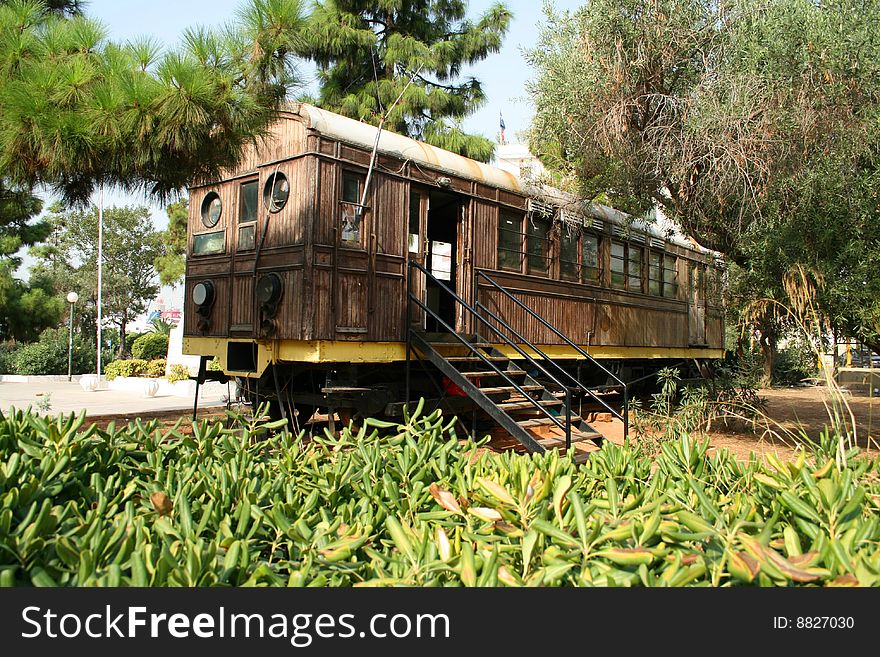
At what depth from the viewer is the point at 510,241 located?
9164 millimetres

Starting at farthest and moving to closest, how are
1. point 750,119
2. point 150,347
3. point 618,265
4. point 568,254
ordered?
point 150,347 → point 618,265 → point 568,254 → point 750,119

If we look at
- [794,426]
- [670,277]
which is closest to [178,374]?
[670,277]

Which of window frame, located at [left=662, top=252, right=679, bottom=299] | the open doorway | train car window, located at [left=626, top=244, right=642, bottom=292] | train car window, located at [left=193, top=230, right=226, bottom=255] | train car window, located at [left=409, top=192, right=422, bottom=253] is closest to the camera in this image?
train car window, located at [left=409, top=192, right=422, bottom=253]

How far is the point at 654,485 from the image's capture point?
7.29 feet

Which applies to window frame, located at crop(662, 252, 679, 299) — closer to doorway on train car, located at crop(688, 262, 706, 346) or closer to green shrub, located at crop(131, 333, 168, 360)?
doorway on train car, located at crop(688, 262, 706, 346)

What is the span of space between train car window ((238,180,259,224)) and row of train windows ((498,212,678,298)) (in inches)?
128

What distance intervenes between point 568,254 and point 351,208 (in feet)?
14.1

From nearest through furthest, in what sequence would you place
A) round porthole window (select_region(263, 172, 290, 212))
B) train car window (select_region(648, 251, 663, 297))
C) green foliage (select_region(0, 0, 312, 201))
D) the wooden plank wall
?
green foliage (select_region(0, 0, 312, 201)) → round porthole window (select_region(263, 172, 290, 212)) → the wooden plank wall → train car window (select_region(648, 251, 663, 297))

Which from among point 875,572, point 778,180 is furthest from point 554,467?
point 778,180

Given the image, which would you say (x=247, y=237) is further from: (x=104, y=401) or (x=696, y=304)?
(x=696, y=304)

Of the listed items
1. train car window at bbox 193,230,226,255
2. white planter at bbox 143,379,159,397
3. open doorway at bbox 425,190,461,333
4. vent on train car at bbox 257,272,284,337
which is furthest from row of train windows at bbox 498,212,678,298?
white planter at bbox 143,379,159,397

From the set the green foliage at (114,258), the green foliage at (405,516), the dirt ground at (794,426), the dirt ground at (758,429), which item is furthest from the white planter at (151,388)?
the green foliage at (114,258)

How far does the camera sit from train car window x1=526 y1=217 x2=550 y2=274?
9.53m

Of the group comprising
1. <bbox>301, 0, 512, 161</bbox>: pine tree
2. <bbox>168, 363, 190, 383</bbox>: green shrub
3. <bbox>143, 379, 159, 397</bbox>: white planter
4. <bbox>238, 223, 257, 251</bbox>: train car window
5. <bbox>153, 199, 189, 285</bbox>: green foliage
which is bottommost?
<bbox>143, 379, 159, 397</bbox>: white planter
